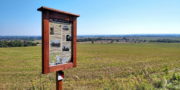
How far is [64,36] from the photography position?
400 cm

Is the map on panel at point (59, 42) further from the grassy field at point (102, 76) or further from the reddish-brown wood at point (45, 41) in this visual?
the grassy field at point (102, 76)

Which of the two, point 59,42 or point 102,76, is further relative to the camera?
point 102,76

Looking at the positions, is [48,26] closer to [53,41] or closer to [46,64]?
[53,41]

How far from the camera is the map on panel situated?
3670 millimetres

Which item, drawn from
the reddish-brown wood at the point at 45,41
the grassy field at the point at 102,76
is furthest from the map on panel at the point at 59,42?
the grassy field at the point at 102,76

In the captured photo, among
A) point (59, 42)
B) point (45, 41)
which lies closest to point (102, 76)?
point (59, 42)

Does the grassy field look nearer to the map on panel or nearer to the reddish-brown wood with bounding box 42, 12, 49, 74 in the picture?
the map on panel

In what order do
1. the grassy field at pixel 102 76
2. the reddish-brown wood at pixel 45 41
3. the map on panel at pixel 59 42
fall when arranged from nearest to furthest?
the reddish-brown wood at pixel 45 41 → the map on panel at pixel 59 42 → the grassy field at pixel 102 76

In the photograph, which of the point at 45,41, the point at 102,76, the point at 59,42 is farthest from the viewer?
the point at 102,76

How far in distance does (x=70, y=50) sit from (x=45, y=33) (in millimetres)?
845

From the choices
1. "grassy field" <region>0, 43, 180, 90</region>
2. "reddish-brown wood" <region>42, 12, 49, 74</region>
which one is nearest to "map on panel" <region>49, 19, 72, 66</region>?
"reddish-brown wood" <region>42, 12, 49, 74</region>

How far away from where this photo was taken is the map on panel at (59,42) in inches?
144

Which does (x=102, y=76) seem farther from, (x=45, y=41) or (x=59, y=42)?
(x=45, y=41)

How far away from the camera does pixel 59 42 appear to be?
382 cm
